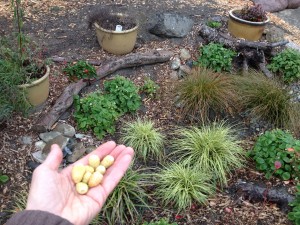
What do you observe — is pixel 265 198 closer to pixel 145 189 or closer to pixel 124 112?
pixel 145 189

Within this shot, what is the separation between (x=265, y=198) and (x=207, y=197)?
549mm

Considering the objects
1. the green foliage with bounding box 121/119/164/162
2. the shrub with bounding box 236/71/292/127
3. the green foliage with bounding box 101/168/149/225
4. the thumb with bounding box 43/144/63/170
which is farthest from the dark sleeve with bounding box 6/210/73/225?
the shrub with bounding box 236/71/292/127

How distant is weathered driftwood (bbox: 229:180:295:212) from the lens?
3.92 m

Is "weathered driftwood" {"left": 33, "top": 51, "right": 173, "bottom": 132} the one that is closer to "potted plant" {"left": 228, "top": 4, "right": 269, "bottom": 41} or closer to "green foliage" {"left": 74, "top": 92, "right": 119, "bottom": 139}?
"green foliage" {"left": 74, "top": 92, "right": 119, "bottom": 139}

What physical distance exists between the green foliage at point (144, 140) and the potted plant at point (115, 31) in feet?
5.21

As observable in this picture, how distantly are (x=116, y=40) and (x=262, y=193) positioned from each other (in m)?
2.96

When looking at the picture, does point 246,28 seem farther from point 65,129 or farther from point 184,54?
point 65,129

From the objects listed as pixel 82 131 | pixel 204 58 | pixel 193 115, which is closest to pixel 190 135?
pixel 193 115

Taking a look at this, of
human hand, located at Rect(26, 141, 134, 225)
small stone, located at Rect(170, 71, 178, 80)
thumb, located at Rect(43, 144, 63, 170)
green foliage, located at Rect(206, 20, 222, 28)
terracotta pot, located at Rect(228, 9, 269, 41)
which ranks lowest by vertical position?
small stone, located at Rect(170, 71, 178, 80)

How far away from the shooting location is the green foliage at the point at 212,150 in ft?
13.9

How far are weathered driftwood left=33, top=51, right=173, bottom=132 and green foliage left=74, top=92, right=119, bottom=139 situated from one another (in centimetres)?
16

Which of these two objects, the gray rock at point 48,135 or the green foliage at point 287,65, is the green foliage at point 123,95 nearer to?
the gray rock at point 48,135

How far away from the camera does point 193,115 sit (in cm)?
504

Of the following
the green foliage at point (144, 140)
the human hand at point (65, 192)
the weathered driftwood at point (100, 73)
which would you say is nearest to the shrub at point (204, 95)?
the green foliage at point (144, 140)
